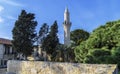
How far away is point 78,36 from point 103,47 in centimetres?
2875

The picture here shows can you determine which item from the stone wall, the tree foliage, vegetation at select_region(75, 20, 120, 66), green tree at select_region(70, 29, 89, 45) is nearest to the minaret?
green tree at select_region(70, 29, 89, 45)

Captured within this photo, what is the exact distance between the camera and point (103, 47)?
90.5ft

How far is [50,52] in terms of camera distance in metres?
51.5

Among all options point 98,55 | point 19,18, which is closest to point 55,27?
point 19,18

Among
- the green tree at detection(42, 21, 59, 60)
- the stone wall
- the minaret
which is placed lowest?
the stone wall

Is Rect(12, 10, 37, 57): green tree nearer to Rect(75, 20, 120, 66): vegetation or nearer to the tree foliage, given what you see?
the tree foliage

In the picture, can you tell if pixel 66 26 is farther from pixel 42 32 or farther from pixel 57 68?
pixel 57 68

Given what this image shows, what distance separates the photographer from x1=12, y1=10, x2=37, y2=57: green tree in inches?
1752

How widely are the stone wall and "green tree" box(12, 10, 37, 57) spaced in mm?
25162

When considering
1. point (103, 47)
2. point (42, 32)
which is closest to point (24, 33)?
point (42, 32)

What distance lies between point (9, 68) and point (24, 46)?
25.0 metres

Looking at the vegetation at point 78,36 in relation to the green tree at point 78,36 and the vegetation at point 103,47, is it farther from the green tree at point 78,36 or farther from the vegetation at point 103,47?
the vegetation at point 103,47

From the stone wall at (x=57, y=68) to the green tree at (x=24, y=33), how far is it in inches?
991

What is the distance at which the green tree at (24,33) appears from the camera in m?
44.5
